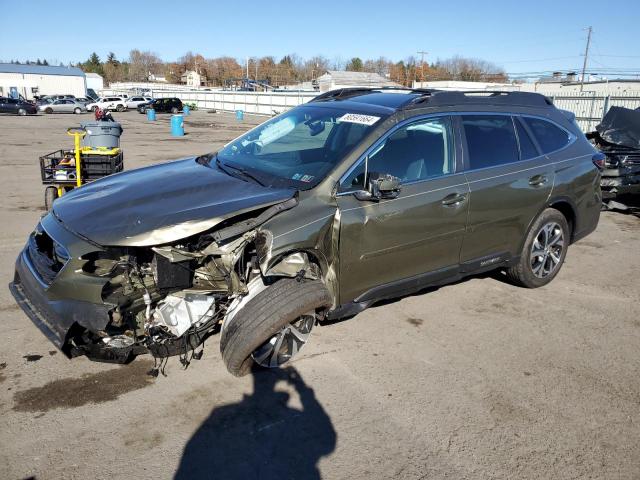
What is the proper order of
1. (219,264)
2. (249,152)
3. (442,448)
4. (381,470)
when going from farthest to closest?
(249,152)
(219,264)
(442,448)
(381,470)

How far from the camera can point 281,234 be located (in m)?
3.28

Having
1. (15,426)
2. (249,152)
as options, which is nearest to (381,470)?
(15,426)

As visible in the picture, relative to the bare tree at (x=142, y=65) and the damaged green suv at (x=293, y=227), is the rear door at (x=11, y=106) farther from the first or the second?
the bare tree at (x=142, y=65)

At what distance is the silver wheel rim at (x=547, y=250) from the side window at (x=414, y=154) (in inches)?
59.8

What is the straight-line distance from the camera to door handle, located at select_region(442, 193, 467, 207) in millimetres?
4051

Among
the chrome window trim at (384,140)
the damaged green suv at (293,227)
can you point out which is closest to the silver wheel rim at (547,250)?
the damaged green suv at (293,227)

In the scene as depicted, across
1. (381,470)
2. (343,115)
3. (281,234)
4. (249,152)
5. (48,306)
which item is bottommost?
(381,470)

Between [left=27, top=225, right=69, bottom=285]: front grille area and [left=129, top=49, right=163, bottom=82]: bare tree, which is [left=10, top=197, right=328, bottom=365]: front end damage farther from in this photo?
[left=129, top=49, right=163, bottom=82]: bare tree

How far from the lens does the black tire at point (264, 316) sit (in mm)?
3236

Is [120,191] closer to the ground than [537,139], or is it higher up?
closer to the ground

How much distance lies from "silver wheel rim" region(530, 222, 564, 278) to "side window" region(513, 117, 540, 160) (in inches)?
29.3

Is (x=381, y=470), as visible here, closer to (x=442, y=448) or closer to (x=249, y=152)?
(x=442, y=448)

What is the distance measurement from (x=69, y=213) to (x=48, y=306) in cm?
70

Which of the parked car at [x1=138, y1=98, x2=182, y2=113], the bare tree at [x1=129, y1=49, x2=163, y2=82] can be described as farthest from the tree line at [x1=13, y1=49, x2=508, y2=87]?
the parked car at [x1=138, y1=98, x2=182, y2=113]
